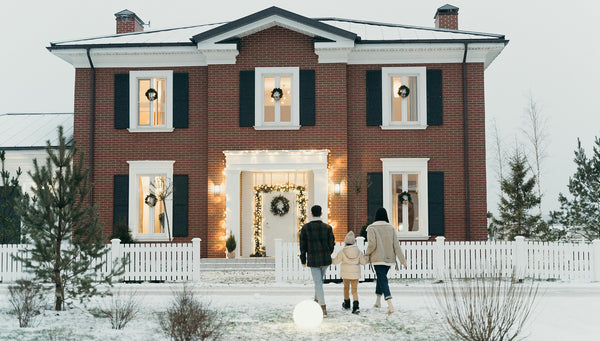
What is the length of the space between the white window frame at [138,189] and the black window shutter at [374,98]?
5.76 metres

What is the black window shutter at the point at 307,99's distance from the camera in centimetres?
Result: 1838

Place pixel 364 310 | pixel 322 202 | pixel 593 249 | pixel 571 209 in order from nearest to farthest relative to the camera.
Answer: pixel 364 310 < pixel 593 249 < pixel 322 202 < pixel 571 209

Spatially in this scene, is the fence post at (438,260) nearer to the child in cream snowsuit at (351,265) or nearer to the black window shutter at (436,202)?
the black window shutter at (436,202)

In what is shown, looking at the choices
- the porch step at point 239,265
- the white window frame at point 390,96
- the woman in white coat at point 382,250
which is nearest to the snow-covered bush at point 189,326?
the woman in white coat at point 382,250

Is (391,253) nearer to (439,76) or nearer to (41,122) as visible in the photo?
(439,76)

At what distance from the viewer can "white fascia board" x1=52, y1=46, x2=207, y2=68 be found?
18.7 m

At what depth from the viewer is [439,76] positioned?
736 inches

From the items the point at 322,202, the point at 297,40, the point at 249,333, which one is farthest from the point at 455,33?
the point at 249,333

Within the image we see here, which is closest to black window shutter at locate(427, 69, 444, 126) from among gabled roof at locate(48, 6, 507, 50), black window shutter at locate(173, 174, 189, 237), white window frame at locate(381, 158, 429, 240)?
gabled roof at locate(48, 6, 507, 50)

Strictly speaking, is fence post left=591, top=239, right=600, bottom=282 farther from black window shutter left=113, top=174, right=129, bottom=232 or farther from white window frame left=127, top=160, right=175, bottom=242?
black window shutter left=113, top=174, right=129, bottom=232

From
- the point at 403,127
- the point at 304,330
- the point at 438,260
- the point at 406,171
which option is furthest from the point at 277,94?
the point at 304,330

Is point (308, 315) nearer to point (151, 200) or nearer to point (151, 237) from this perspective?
point (151, 237)

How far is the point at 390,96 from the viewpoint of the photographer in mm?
18750

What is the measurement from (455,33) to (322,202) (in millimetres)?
6539
